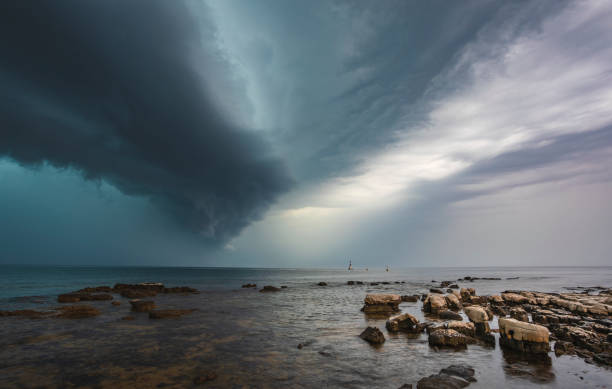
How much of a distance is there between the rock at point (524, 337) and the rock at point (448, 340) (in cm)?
181

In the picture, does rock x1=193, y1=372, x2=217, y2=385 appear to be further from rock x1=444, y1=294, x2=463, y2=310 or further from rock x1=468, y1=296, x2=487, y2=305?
rock x1=468, y1=296, x2=487, y2=305

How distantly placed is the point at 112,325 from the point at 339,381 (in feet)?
59.6

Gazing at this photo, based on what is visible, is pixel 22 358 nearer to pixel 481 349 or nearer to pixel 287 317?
pixel 287 317

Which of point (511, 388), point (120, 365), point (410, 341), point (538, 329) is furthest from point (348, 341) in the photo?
point (120, 365)

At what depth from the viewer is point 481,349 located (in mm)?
13102

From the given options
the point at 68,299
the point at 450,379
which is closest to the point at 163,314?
the point at 68,299

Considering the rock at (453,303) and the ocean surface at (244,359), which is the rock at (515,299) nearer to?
the rock at (453,303)

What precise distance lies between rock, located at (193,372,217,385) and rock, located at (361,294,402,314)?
18973 mm

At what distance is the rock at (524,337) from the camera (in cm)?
1190

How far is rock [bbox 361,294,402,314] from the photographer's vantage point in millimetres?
25906

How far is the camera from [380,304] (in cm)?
2688

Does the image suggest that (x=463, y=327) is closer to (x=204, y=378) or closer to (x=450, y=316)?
(x=450, y=316)

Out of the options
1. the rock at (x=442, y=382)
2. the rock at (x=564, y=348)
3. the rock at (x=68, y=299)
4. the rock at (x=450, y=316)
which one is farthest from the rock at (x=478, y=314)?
the rock at (x=68, y=299)

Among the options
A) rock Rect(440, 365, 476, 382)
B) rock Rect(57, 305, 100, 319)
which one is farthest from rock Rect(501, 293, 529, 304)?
rock Rect(57, 305, 100, 319)
